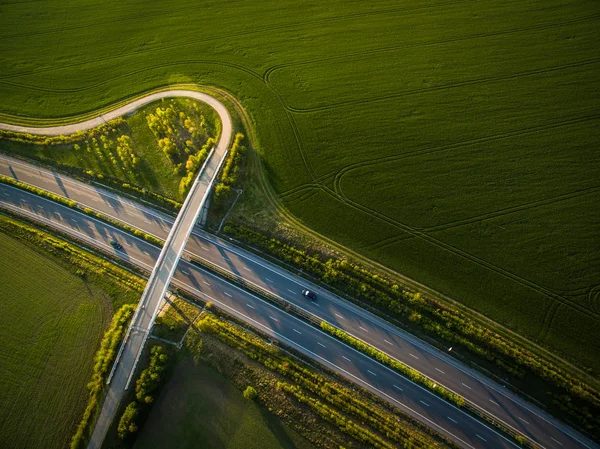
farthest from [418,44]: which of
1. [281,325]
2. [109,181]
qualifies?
[109,181]

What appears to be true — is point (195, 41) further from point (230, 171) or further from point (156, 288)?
point (156, 288)

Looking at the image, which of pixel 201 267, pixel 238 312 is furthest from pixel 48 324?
pixel 238 312

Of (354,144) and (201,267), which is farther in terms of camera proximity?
(354,144)

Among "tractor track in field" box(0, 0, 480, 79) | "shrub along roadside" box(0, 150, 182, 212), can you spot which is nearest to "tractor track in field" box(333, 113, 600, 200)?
"shrub along roadside" box(0, 150, 182, 212)

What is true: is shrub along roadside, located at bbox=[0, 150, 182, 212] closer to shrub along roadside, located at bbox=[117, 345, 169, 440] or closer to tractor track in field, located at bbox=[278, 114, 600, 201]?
tractor track in field, located at bbox=[278, 114, 600, 201]

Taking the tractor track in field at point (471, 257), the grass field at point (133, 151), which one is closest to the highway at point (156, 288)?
the grass field at point (133, 151)

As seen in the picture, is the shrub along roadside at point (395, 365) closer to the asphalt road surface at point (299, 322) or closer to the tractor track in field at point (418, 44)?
the asphalt road surface at point (299, 322)

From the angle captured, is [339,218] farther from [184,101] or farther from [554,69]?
[554,69]
